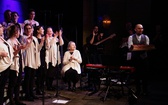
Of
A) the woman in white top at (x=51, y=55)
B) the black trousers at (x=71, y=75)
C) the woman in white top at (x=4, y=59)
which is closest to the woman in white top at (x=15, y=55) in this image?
the woman in white top at (x=4, y=59)

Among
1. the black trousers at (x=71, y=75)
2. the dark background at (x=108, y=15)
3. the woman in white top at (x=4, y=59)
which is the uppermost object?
the dark background at (x=108, y=15)

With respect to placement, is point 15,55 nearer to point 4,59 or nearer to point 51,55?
point 4,59

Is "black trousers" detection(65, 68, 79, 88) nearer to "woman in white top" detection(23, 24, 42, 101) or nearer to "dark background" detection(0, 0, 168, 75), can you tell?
"woman in white top" detection(23, 24, 42, 101)

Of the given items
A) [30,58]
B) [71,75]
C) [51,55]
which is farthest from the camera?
[71,75]

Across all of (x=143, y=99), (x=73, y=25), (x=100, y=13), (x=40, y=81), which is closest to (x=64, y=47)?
(x=73, y=25)

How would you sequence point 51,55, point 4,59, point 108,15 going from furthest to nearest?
point 108,15 → point 51,55 → point 4,59

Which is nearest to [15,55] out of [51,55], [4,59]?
[4,59]

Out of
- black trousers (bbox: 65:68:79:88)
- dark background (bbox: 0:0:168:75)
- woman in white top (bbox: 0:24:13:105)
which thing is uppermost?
dark background (bbox: 0:0:168:75)

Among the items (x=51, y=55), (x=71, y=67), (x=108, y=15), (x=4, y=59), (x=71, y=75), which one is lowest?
(x=71, y=75)

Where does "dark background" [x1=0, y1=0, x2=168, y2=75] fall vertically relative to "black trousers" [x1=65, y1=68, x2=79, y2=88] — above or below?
above

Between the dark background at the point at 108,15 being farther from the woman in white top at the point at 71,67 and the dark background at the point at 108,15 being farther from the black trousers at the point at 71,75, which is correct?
the black trousers at the point at 71,75

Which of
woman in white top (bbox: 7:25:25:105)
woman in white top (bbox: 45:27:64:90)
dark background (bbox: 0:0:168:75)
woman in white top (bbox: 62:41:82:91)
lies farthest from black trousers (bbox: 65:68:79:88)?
dark background (bbox: 0:0:168:75)

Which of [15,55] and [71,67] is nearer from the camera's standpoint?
[15,55]

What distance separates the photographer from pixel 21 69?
5.68m
